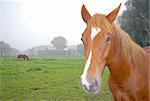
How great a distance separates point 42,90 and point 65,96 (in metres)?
0.96

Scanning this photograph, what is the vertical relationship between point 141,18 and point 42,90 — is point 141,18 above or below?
above

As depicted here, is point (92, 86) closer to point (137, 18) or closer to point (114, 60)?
point (114, 60)

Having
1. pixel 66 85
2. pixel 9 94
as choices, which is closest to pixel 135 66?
pixel 9 94

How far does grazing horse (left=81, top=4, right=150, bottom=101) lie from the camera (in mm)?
2070

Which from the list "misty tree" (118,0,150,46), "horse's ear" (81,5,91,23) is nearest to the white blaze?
"horse's ear" (81,5,91,23)

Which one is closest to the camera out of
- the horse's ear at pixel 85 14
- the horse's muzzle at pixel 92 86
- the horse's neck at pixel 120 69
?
the horse's muzzle at pixel 92 86

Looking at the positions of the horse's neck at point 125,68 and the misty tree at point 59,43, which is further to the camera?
the misty tree at point 59,43

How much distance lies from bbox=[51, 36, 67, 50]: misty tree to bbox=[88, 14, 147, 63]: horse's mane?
138 inches

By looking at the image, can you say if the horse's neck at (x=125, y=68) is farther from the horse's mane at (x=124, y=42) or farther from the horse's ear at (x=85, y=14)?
the horse's ear at (x=85, y=14)

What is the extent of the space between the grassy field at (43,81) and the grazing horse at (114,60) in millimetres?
2148

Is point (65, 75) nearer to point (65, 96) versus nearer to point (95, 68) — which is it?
point (65, 96)

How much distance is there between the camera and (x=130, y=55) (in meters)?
2.53

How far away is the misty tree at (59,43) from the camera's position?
6108 mm

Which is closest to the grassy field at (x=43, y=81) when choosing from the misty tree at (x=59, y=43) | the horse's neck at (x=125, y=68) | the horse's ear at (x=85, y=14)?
the misty tree at (x=59, y=43)
